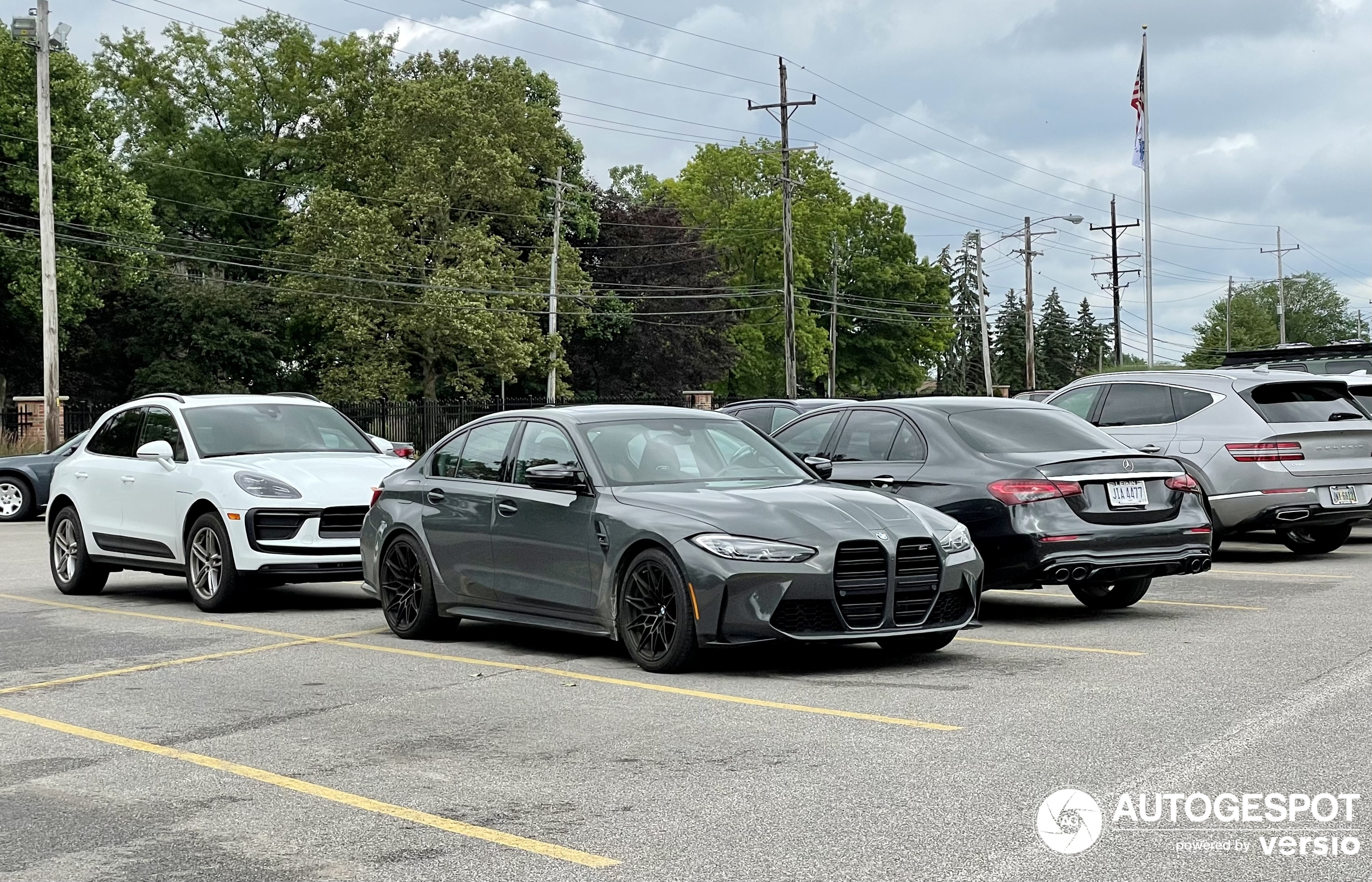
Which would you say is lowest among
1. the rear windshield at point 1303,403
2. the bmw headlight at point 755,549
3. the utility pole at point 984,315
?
the bmw headlight at point 755,549

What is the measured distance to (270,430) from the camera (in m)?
13.8

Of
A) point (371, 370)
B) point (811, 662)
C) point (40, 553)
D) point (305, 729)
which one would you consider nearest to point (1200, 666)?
point (811, 662)

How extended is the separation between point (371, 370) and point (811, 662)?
48881 mm

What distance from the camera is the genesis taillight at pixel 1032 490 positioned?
35.4 feet

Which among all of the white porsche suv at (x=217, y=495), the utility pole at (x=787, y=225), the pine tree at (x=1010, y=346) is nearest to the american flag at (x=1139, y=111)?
the utility pole at (x=787, y=225)

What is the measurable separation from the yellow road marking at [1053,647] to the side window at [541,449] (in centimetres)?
261

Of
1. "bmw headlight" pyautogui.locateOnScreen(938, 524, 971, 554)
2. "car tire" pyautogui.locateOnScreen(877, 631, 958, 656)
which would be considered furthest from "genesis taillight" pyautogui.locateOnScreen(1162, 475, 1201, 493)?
"bmw headlight" pyautogui.locateOnScreen(938, 524, 971, 554)

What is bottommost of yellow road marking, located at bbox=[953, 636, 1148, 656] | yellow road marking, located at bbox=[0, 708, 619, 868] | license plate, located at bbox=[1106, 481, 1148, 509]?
yellow road marking, located at bbox=[0, 708, 619, 868]

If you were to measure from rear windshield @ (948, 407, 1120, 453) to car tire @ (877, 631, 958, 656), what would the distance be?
2.09m

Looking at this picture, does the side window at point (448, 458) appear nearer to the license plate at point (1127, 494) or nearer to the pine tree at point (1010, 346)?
the license plate at point (1127, 494)

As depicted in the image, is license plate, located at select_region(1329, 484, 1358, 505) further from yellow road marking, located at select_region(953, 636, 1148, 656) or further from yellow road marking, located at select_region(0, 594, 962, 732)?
yellow road marking, located at select_region(0, 594, 962, 732)

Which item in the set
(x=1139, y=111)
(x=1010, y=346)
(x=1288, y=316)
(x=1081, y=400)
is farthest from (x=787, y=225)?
(x=1288, y=316)

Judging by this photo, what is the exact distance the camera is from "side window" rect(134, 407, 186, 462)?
13.4 metres

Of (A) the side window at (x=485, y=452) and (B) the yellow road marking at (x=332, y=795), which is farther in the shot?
(A) the side window at (x=485, y=452)
